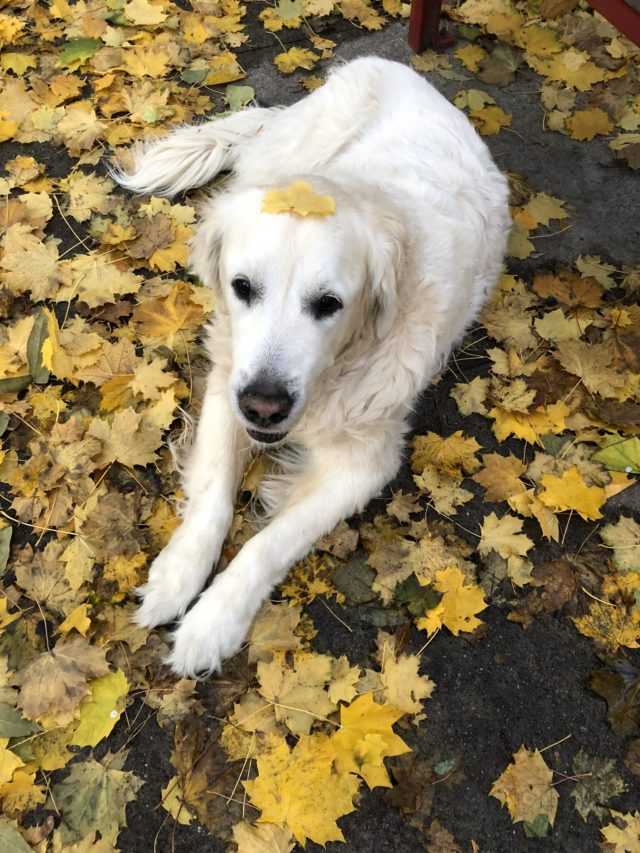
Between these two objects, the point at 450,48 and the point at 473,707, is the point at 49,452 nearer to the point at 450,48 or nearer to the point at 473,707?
the point at 473,707

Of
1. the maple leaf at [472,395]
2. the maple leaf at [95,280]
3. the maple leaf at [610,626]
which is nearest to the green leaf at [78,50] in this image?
the maple leaf at [95,280]

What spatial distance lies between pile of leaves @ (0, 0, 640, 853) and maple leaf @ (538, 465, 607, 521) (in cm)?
1

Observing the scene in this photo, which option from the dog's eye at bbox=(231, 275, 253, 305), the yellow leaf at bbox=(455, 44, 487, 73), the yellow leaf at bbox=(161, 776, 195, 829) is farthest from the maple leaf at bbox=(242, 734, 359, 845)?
the yellow leaf at bbox=(455, 44, 487, 73)

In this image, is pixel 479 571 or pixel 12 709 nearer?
pixel 12 709

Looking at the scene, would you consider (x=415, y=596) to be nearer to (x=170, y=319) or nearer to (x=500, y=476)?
(x=500, y=476)

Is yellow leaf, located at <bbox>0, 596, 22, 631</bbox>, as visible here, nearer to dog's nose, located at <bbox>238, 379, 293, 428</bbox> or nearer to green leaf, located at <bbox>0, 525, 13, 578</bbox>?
green leaf, located at <bbox>0, 525, 13, 578</bbox>

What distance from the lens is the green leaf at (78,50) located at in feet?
12.7

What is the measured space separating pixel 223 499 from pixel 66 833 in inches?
43.8

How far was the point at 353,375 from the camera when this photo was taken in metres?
2.41

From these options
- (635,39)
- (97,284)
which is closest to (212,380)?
(97,284)

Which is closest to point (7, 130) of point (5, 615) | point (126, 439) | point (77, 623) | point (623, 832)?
point (126, 439)

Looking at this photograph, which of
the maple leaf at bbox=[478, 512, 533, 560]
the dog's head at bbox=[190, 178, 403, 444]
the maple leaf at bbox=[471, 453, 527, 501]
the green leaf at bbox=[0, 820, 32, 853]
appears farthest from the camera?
the maple leaf at bbox=[471, 453, 527, 501]

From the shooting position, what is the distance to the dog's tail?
11.1 ft

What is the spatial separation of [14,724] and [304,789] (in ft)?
3.00
